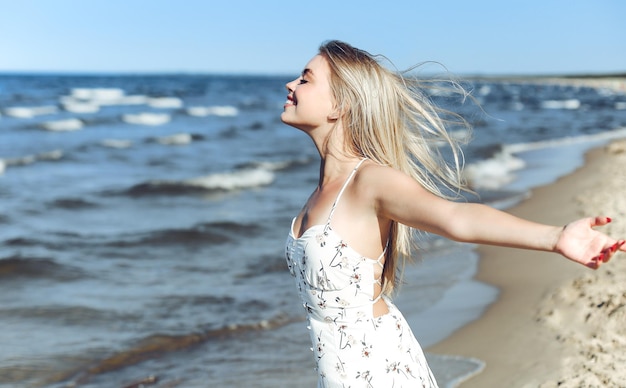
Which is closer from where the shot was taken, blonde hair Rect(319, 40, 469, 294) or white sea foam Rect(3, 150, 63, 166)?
blonde hair Rect(319, 40, 469, 294)

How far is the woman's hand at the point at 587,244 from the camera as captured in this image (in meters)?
1.83

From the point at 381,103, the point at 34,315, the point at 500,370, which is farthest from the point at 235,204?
the point at 381,103

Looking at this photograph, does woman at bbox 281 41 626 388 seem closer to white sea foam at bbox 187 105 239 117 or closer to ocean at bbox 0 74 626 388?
ocean at bbox 0 74 626 388

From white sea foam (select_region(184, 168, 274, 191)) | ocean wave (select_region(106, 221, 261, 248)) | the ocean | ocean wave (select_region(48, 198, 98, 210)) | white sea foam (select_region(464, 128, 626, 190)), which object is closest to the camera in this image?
the ocean

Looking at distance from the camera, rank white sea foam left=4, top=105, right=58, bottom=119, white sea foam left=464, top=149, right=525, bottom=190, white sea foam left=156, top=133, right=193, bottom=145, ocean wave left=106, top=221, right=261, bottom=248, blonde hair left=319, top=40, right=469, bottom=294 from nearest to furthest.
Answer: blonde hair left=319, top=40, right=469, bottom=294 → ocean wave left=106, top=221, right=261, bottom=248 → white sea foam left=464, top=149, right=525, bottom=190 → white sea foam left=156, top=133, right=193, bottom=145 → white sea foam left=4, top=105, right=58, bottom=119

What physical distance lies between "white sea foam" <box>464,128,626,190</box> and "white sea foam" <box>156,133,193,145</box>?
→ 10306 millimetres

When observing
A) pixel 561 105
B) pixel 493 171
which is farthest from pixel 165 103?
pixel 493 171

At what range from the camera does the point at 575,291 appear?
5.54 meters

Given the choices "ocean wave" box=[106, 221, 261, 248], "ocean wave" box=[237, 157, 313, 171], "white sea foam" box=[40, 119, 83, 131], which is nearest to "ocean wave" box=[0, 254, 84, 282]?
"ocean wave" box=[106, 221, 261, 248]

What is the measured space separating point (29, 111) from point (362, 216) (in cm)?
3722

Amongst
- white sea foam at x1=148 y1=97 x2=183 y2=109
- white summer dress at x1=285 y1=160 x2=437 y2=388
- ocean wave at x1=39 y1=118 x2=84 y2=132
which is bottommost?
white sea foam at x1=148 y1=97 x2=183 y2=109

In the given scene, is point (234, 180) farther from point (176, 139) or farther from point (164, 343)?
point (176, 139)

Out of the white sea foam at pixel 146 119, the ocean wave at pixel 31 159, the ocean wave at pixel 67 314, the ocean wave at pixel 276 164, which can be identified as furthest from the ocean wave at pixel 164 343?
the white sea foam at pixel 146 119

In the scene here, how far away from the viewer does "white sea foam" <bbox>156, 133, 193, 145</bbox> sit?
24.1m
